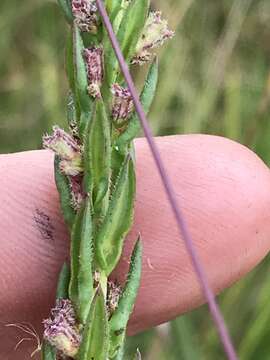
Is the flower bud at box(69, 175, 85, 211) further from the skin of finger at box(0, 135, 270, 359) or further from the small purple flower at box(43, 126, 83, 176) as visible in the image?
the skin of finger at box(0, 135, 270, 359)

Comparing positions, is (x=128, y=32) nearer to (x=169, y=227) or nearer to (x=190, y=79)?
(x=169, y=227)

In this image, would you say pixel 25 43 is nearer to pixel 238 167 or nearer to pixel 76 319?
pixel 238 167

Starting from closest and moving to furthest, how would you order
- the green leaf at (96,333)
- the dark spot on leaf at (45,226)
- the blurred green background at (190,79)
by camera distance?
the green leaf at (96,333), the dark spot on leaf at (45,226), the blurred green background at (190,79)

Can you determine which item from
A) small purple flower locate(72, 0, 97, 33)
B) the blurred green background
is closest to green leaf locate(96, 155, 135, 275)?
small purple flower locate(72, 0, 97, 33)

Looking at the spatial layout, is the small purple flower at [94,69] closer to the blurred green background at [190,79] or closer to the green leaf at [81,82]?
the green leaf at [81,82]

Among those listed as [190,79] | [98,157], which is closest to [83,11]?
[98,157]

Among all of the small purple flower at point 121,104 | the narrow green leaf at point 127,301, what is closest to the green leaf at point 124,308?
the narrow green leaf at point 127,301
